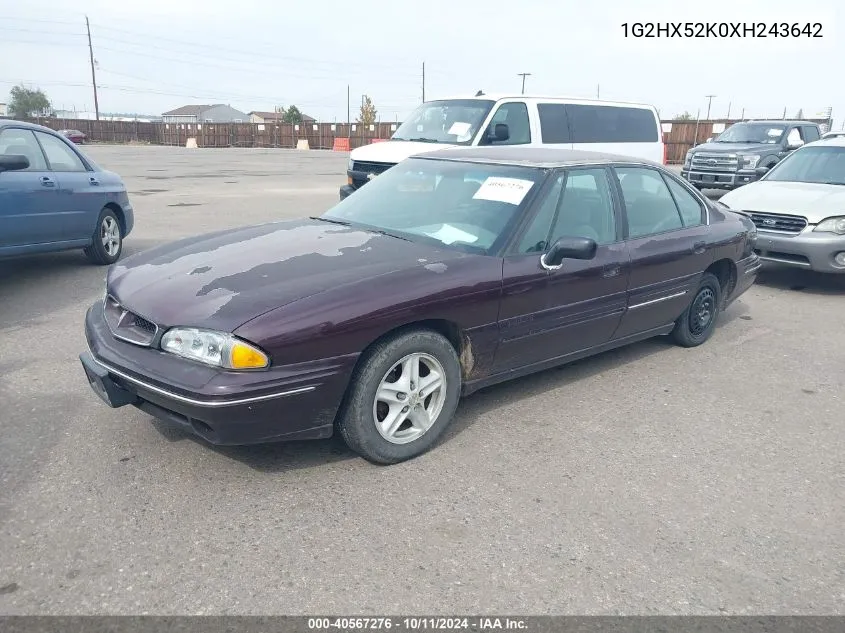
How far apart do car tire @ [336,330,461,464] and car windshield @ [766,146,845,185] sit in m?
6.95

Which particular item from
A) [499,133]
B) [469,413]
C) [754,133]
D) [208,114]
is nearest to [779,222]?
[499,133]

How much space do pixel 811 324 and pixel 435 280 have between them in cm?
444

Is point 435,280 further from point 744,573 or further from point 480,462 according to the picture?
point 744,573

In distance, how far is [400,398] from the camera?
3.38 m

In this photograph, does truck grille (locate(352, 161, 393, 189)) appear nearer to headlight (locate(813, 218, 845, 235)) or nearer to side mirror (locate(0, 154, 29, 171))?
side mirror (locate(0, 154, 29, 171))

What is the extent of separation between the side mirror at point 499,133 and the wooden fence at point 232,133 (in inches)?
1037

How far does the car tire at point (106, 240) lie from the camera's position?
Result: 7.58m

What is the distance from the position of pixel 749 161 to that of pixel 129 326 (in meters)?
14.5

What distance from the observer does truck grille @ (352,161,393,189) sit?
10.0 m

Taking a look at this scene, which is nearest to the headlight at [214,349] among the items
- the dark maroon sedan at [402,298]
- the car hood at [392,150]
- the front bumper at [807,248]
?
the dark maroon sedan at [402,298]

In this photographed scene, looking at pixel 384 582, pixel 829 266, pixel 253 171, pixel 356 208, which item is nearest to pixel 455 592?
pixel 384 582

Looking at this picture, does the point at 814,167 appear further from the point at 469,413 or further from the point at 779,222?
the point at 469,413

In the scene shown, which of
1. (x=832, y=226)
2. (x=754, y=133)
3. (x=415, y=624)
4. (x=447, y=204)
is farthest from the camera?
(x=754, y=133)

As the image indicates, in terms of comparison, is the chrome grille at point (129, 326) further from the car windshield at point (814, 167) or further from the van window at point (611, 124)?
the van window at point (611, 124)
